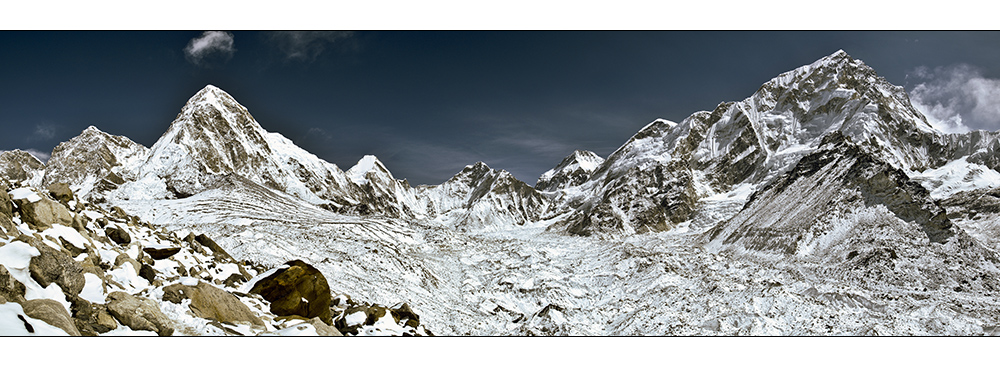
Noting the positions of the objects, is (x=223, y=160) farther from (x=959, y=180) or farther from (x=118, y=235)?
(x=959, y=180)

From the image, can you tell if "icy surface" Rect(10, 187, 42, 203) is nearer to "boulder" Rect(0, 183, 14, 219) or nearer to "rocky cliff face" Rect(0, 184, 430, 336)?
"rocky cliff face" Rect(0, 184, 430, 336)

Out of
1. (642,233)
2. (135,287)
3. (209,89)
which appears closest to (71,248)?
(135,287)

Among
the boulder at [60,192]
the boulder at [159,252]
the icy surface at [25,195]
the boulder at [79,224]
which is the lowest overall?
the boulder at [159,252]

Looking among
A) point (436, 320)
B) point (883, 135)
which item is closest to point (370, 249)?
point (436, 320)

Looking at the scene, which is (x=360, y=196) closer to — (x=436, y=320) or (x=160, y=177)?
(x=160, y=177)

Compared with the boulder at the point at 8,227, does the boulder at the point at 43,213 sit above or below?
above

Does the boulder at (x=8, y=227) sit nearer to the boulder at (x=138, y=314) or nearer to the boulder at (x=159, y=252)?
the boulder at (x=138, y=314)

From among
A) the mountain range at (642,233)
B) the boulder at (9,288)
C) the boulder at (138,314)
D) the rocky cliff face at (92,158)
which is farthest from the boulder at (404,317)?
the rocky cliff face at (92,158)
